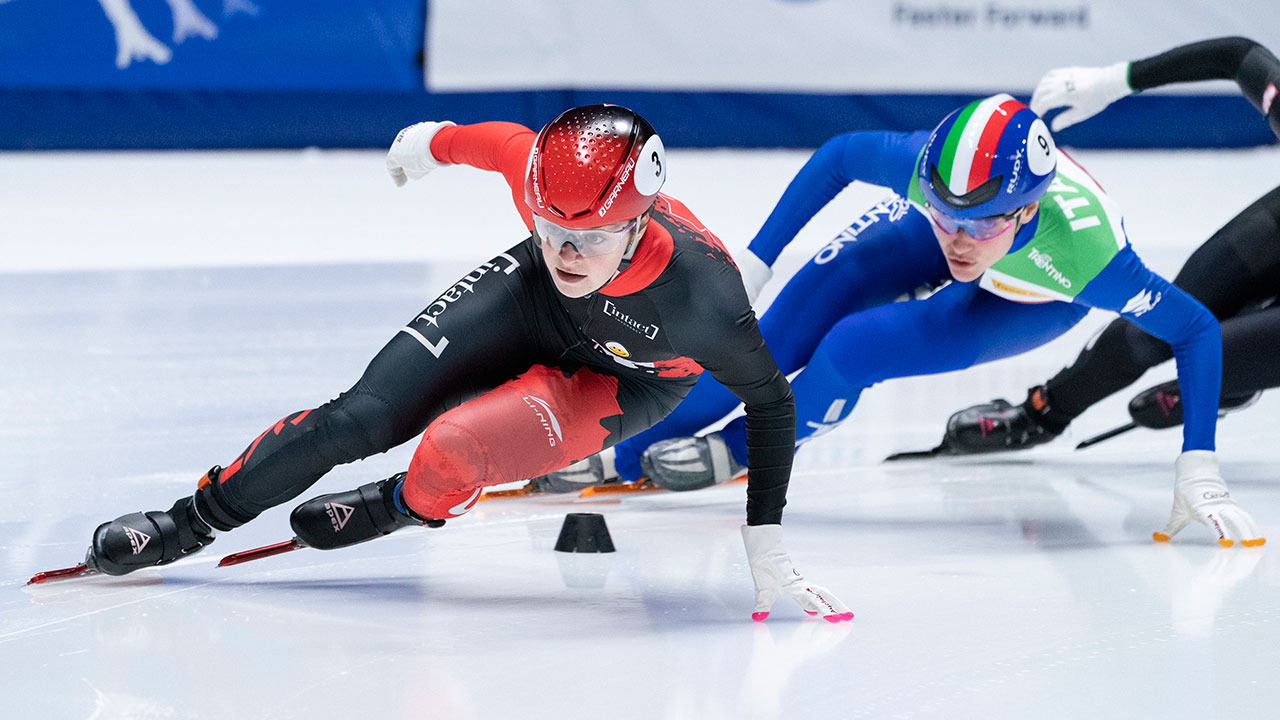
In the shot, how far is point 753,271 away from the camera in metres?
3.49

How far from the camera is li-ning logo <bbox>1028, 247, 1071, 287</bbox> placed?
3.33m

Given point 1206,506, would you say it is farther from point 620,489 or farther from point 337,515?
point 337,515

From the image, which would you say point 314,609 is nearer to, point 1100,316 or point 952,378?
point 952,378

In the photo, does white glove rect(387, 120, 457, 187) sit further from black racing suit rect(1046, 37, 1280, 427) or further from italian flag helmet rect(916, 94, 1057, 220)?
black racing suit rect(1046, 37, 1280, 427)

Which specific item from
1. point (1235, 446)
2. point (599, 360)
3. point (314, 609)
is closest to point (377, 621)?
point (314, 609)

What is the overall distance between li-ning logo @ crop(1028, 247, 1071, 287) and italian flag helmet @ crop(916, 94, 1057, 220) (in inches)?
9.4

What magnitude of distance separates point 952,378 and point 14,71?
20.7ft

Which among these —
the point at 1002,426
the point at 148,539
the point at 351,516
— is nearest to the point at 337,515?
the point at 351,516

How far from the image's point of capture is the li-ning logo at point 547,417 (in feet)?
9.12

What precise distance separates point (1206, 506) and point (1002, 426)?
0.92 meters

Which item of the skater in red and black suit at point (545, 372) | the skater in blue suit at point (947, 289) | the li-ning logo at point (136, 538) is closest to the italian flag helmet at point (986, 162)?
the skater in blue suit at point (947, 289)

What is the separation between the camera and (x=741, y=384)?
253 centimetres

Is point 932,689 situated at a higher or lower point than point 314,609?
lower

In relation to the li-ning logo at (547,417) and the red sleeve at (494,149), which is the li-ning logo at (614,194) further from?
the li-ning logo at (547,417)
